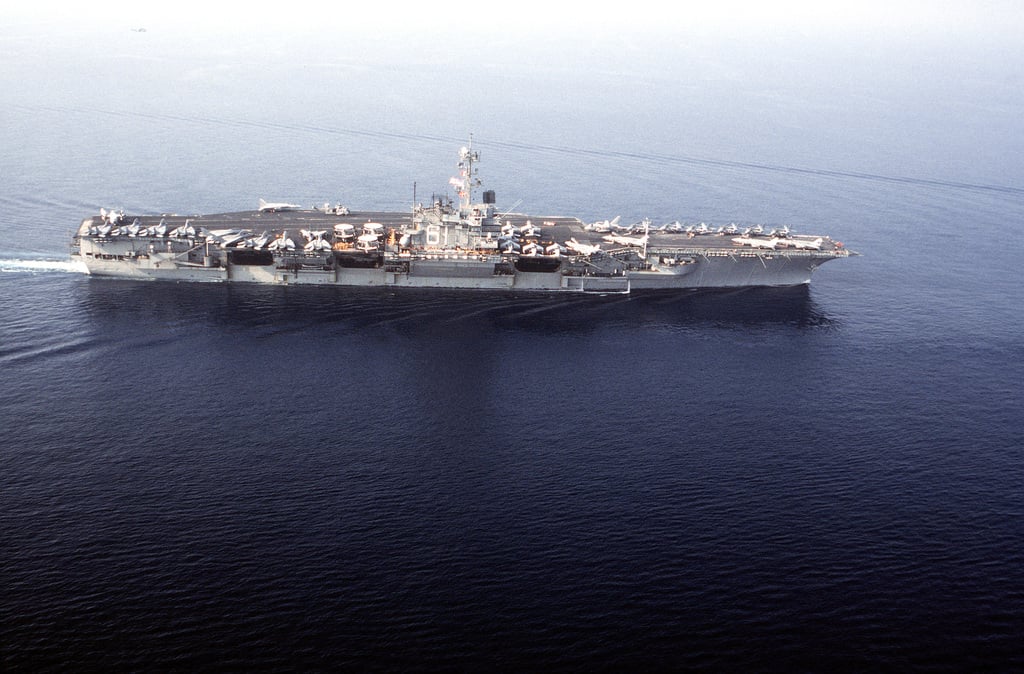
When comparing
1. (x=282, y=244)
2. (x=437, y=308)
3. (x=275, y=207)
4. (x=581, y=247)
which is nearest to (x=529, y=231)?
(x=581, y=247)

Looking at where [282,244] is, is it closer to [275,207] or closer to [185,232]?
[185,232]

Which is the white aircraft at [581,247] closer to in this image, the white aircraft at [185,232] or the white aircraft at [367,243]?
the white aircraft at [367,243]

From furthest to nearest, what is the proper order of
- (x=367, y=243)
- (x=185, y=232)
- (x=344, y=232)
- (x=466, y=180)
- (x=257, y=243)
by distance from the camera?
(x=344, y=232)
(x=466, y=180)
(x=367, y=243)
(x=185, y=232)
(x=257, y=243)

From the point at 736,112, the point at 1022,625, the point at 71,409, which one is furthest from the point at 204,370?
the point at 736,112

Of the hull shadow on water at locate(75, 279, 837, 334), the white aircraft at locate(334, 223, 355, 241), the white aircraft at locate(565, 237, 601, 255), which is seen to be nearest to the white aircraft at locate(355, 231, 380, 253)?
the white aircraft at locate(334, 223, 355, 241)

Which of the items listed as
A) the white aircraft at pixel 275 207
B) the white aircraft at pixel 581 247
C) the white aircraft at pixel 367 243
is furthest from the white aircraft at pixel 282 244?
the white aircraft at pixel 581 247
